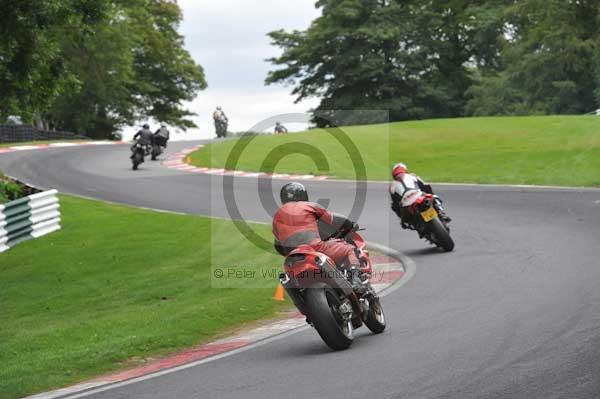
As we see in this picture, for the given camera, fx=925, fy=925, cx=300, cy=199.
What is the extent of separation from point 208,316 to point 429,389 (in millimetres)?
4814

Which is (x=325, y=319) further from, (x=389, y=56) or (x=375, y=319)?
(x=389, y=56)

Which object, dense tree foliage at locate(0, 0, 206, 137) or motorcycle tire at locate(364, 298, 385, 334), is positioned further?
dense tree foliage at locate(0, 0, 206, 137)

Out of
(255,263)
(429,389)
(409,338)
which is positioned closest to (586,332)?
(409,338)

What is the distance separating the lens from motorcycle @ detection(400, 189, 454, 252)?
1456cm

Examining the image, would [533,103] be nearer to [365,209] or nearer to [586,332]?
[365,209]

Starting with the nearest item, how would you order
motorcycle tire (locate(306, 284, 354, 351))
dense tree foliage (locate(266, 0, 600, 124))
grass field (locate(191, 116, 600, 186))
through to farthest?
motorcycle tire (locate(306, 284, 354, 351)), grass field (locate(191, 116, 600, 186)), dense tree foliage (locate(266, 0, 600, 124))

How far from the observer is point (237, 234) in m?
18.7

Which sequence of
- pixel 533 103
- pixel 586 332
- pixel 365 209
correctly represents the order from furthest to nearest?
pixel 533 103 < pixel 365 209 < pixel 586 332

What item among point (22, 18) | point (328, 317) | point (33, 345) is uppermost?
point (22, 18)

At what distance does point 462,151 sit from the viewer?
1272 inches

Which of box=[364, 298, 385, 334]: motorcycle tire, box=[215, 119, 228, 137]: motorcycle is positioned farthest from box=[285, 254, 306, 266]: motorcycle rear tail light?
box=[215, 119, 228, 137]: motorcycle

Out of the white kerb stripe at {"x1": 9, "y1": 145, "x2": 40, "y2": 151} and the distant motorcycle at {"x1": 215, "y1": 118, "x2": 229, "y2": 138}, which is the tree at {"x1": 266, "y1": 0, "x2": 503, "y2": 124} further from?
the white kerb stripe at {"x1": 9, "y1": 145, "x2": 40, "y2": 151}

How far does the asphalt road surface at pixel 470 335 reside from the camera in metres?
6.89

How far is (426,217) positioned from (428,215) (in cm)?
5
